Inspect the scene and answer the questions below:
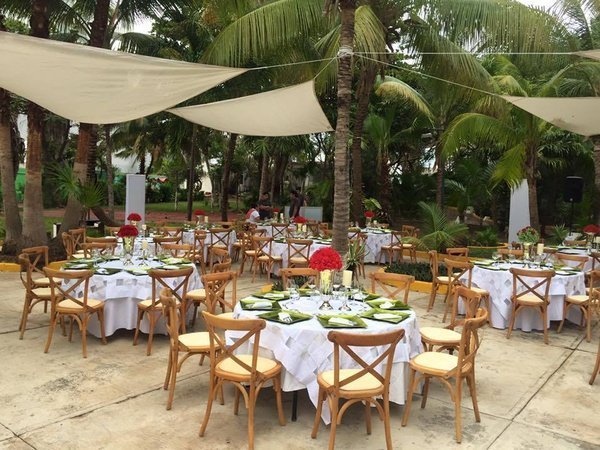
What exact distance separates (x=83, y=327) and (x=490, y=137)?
8940 millimetres

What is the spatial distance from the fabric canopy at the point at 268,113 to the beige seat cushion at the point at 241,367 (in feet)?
14.0

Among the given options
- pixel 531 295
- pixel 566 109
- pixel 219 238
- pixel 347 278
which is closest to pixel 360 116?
pixel 219 238

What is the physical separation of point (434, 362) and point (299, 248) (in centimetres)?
593

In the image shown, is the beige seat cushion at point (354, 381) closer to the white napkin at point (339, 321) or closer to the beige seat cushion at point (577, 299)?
the white napkin at point (339, 321)

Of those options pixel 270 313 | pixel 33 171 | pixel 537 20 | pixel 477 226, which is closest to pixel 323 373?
pixel 270 313

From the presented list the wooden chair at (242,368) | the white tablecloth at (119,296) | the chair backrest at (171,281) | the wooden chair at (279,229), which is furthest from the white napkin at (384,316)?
the wooden chair at (279,229)

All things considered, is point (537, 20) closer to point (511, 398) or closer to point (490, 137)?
point (490, 137)

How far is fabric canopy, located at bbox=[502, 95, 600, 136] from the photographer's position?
22.5 ft

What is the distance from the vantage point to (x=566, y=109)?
23.7ft

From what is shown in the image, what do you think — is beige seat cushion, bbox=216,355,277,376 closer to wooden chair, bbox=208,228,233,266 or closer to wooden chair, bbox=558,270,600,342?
wooden chair, bbox=558,270,600,342

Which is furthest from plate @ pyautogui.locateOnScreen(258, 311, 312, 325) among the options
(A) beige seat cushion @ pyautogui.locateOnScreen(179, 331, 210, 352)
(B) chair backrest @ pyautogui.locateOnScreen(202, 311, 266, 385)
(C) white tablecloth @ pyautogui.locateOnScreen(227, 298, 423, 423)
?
(A) beige seat cushion @ pyautogui.locateOnScreen(179, 331, 210, 352)

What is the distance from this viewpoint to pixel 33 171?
9.82m

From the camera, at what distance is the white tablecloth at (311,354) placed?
3.66 metres

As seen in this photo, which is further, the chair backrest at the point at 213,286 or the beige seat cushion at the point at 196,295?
the beige seat cushion at the point at 196,295
